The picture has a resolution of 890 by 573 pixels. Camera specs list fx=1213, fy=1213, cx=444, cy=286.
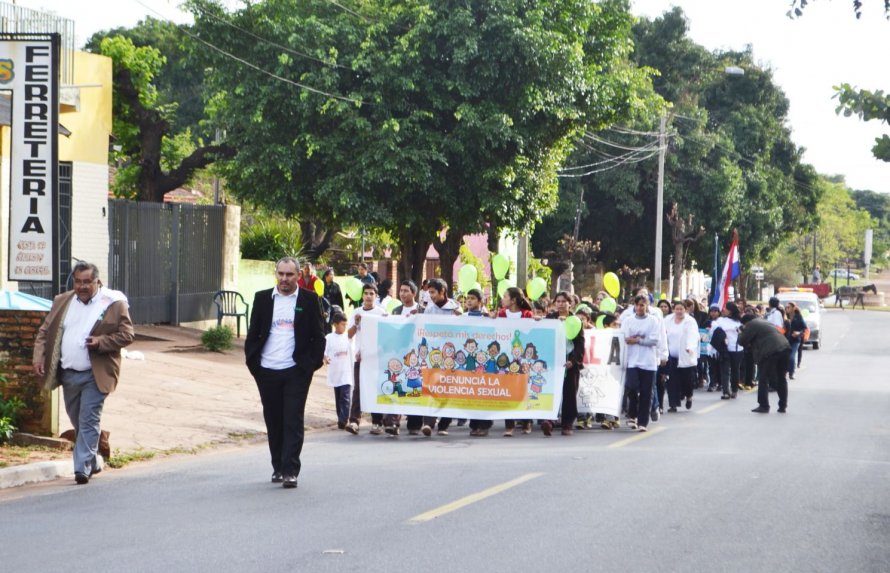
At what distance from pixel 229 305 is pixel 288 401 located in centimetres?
1741

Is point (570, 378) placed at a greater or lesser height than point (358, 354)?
lesser

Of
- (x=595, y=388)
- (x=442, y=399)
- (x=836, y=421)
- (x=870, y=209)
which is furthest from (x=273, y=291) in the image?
(x=870, y=209)

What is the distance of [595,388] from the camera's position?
53.1 ft

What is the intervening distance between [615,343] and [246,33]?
13593 mm

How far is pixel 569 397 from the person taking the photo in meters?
15.2

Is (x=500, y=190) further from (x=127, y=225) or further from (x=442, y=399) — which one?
(x=442, y=399)

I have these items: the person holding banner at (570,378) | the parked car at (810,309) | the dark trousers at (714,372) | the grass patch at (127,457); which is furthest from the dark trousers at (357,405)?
the parked car at (810,309)

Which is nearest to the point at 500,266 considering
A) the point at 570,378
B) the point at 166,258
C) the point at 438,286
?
the point at 438,286

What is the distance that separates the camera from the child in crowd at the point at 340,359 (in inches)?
599

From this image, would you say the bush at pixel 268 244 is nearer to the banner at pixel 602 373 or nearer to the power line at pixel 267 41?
the power line at pixel 267 41

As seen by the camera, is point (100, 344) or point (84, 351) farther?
point (84, 351)

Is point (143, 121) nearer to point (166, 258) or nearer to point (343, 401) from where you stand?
point (166, 258)

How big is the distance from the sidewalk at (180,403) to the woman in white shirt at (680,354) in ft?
18.4

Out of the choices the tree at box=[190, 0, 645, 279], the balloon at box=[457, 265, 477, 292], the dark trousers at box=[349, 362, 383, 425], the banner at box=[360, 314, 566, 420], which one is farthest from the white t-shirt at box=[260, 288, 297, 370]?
the tree at box=[190, 0, 645, 279]
